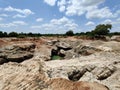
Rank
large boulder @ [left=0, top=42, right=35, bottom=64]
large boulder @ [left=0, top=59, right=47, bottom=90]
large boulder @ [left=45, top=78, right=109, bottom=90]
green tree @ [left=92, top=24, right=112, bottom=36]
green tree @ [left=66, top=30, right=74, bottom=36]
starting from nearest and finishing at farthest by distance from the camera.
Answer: large boulder @ [left=45, top=78, right=109, bottom=90] < large boulder @ [left=0, top=59, right=47, bottom=90] < large boulder @ [left=0, top=42, right=35, bottom=64] < green tree @ [left=92, top=24, right=112, bottom=36] < green tree @ [left=66, top=30, right=74, bottom=36]

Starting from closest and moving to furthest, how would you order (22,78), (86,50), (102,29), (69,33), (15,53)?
(22,78) → (15,53) → (86,50) → (102,29) → (69,33)

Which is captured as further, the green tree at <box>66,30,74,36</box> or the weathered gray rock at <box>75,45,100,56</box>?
the green tree at <box>66,30,74,36</box>

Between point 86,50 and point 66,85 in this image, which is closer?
point 66,85

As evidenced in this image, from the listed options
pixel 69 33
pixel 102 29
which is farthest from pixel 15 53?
pixel 69 33

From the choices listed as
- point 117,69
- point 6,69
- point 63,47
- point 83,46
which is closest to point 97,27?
point 63,47

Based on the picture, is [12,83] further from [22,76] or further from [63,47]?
[63,47]

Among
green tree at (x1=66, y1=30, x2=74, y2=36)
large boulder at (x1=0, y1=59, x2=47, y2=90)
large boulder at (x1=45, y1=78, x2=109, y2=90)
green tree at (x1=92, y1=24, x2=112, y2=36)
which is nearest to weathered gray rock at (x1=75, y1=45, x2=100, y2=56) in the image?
large boulder at (x1=0, y1=59, x2=47, y2=90)

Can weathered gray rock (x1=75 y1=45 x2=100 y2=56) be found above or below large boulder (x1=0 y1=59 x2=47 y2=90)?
below

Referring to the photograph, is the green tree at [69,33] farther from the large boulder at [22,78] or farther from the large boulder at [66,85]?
the large boulder at [66,85]

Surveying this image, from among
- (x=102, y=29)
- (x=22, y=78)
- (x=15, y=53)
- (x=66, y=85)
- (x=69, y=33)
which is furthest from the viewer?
(x=69, y=33)

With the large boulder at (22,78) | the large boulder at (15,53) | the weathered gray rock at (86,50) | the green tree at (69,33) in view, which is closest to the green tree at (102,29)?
the green tree at (69,33)

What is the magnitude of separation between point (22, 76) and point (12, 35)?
48.9 m

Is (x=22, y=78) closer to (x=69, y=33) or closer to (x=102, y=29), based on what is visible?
(x=102, y=29)

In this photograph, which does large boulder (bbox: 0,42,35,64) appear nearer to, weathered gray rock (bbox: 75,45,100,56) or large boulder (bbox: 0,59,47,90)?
weathered gray rock (bbox: 75,45,100,56)
